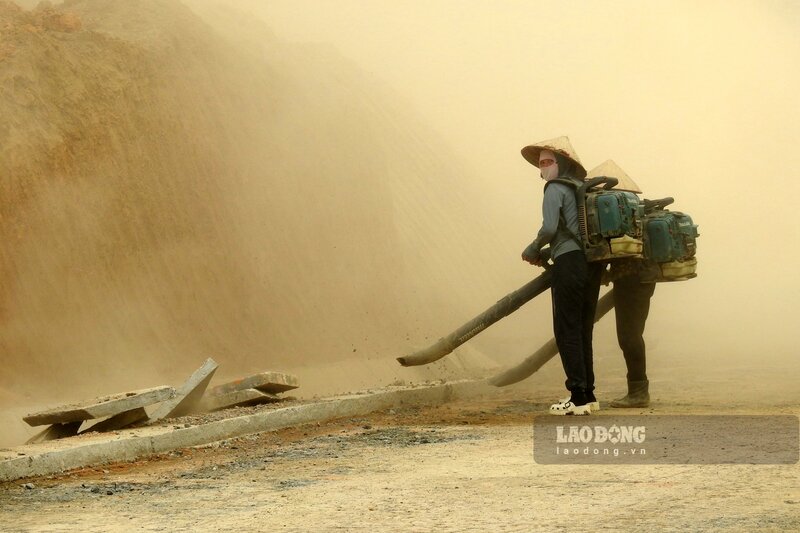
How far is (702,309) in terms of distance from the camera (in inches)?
1441

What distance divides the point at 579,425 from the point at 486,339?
15.2m

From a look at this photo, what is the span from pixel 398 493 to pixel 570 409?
3.76m

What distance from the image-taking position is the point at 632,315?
9.91m

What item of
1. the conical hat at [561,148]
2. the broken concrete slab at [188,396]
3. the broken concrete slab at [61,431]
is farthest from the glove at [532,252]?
the broken concrete slab at [61,431]

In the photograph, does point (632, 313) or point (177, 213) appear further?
point (177, 213)

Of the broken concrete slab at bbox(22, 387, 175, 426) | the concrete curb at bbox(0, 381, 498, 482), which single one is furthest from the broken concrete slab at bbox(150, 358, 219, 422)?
the concrete curb at bbox(0, 381, 498, 482)

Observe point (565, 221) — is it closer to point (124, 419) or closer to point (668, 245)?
point (668, 245)

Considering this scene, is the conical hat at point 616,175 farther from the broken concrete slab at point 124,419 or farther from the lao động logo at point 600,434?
the broken concrete slab at point 124,419

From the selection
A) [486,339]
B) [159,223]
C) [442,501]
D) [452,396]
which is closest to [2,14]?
[159,223]

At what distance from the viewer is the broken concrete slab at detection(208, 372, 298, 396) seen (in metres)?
10.9

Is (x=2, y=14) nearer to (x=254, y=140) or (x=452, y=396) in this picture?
(x=254, y=140)

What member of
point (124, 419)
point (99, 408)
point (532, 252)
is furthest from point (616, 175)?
point (99, 408)

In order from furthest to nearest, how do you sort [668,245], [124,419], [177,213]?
[177,213] → [668,245] → [124,419]

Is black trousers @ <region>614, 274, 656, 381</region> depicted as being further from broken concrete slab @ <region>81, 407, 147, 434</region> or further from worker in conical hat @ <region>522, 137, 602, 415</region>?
broken concrete slab @ <region>81, 407, 147, 434</region>
